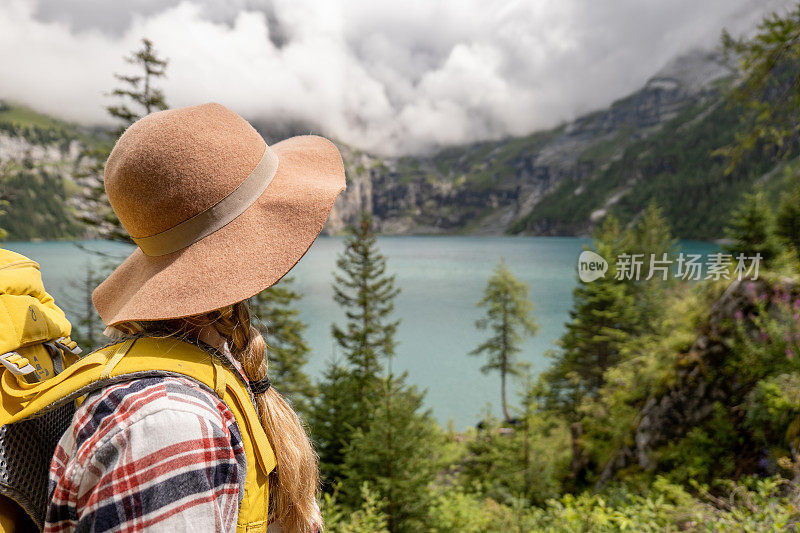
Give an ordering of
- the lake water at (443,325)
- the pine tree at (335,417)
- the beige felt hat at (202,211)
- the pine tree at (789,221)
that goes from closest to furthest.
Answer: the beige felt hat at (202,211)
the pine tree at (789,221)
the pine tree at (335,417)
the lake water at (443,325)

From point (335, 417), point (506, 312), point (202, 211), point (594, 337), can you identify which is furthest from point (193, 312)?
point (506, 312)

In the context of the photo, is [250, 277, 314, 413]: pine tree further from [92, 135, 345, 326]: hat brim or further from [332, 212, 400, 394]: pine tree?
[92, 135, 345, 326]: hat brim

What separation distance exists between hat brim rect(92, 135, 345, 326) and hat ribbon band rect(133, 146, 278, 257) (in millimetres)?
14

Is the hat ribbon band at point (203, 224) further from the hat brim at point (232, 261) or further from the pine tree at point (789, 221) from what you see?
the pine tree at point (789, 221)

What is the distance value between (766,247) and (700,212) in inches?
5129

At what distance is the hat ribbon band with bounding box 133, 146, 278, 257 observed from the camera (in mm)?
1035

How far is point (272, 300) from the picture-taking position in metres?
16.1

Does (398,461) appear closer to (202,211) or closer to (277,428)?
(277,428)

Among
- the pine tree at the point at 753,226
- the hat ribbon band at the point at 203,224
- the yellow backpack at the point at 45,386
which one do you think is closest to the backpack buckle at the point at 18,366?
the yellow backpack at the point at 45,386

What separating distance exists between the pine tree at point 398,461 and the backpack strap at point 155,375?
6627mm

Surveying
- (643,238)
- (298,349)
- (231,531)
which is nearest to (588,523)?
(231,531)

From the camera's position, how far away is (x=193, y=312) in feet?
3.07

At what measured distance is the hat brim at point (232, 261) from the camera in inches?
38.6

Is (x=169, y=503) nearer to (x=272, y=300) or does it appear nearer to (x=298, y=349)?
(x=272, y=300)
